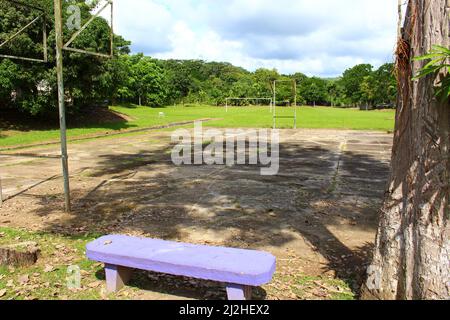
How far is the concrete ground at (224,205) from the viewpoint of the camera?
4.35m

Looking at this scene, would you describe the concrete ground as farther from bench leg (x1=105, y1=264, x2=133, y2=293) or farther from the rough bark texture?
the rough bark texture

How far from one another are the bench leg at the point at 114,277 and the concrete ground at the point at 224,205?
29cm

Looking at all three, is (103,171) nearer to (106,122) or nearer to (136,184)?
(136,184)

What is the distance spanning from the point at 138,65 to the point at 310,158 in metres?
41.3

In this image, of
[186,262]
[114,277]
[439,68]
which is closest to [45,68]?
[114,277]

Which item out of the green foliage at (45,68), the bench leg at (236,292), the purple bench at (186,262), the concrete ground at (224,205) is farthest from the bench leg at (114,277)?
the green foliage at (45,68)

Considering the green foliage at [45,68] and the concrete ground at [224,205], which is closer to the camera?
the concrete ground at [224,205]

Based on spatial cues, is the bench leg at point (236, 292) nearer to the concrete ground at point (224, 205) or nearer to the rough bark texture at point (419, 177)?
the concrete ground at point (224, 205)

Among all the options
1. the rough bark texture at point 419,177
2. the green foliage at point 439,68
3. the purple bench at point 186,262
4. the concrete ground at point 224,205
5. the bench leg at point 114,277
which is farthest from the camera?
the concrete ground at point 224,205

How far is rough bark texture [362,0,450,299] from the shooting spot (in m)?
2.43

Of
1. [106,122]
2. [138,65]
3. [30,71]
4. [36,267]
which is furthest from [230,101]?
[36,267]

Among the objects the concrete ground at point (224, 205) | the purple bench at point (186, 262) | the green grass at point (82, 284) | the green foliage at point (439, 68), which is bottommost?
the green grass at point (82, 284)

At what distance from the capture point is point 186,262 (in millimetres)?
2871

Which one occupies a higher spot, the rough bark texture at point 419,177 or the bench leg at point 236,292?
the rough bark texture at point 419,177
